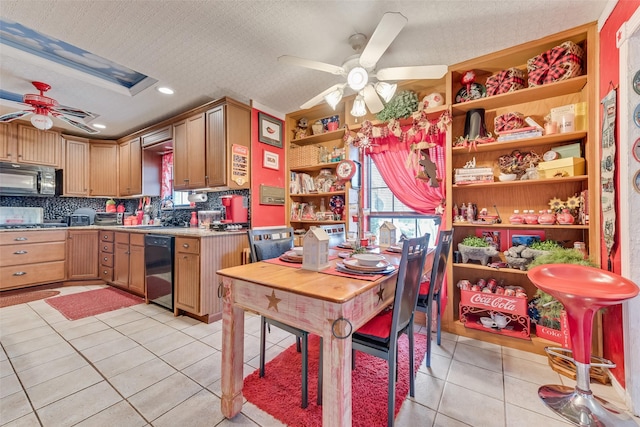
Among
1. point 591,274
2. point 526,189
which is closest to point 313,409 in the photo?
point 591,274

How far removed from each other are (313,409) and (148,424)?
0.88 meters

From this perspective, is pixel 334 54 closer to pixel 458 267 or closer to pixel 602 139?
pixel 602 139

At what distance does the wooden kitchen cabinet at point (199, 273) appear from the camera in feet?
8.58

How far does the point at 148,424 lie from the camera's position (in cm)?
138

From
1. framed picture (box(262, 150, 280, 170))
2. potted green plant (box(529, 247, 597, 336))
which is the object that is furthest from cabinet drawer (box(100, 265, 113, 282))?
potted green plant (box(529, 247, 597, 336))

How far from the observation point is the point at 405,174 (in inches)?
111

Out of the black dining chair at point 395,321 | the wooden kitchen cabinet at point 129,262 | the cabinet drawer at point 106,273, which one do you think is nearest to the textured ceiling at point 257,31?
the black dining chair at point 395,321

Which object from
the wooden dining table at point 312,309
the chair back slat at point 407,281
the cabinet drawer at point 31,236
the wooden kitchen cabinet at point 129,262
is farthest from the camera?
the cabinet drawer at point 31,236

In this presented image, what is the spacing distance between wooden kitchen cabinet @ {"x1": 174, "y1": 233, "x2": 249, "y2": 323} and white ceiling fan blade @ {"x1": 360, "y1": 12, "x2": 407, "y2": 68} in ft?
7.12

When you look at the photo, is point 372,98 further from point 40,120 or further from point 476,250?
point 40,120

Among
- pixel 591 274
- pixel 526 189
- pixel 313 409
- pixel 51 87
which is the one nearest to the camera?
pixel 313 409

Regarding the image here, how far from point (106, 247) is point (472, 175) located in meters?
4.95

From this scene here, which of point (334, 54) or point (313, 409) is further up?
point (334, 54)

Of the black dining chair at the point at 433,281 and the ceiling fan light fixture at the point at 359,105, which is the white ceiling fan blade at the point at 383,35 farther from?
the black dining chair at the point at 433,281
